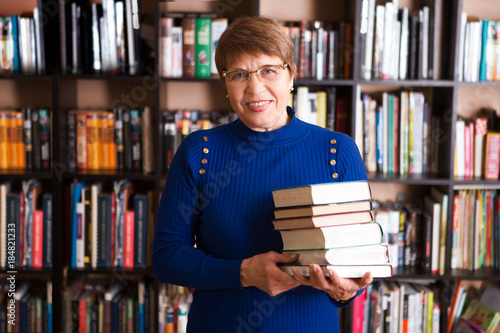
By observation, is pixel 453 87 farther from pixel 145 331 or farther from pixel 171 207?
pixel 145 331

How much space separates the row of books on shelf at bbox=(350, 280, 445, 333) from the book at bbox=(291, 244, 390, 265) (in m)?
1.41

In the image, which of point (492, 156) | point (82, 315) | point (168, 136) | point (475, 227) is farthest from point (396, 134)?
point (82, 315)

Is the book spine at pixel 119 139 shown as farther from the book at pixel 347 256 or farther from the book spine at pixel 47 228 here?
the book at pixel 347 256

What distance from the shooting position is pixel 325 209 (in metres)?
1.05

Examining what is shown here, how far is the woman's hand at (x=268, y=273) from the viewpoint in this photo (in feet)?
3.54

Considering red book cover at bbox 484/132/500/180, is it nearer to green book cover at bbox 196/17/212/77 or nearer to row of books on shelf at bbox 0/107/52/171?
green book cover at bbox 196/17/212/77

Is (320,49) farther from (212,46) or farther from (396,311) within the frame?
(396,311)

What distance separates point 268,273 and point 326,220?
16 cm

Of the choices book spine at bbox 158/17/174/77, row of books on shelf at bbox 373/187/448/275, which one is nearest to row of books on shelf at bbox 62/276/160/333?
book spine at bbox 158/17/174/77

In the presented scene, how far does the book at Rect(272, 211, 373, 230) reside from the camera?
1.05 m

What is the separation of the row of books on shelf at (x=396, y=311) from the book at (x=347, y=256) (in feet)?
4.63

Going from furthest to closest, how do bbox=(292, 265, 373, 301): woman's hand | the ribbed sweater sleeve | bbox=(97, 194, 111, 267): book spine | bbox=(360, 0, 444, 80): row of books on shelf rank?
bbox=(97, 194, 111, 267): book spine, bbox=(360, 0, 444, 80): row of books on shelf, the ribbed sweater sleeve, bbox=(292, 265, 373, 301): woman's hand

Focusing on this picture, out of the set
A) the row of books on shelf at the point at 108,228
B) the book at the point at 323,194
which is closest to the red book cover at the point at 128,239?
the row of books on shelf at the point at 108,228

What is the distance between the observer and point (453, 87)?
2250 millimetres
